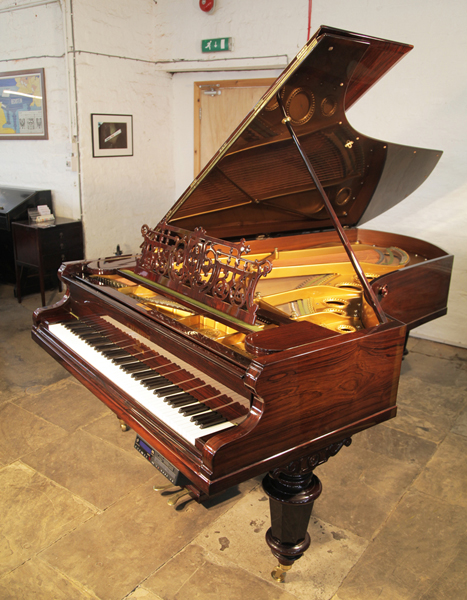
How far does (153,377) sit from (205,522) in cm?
85

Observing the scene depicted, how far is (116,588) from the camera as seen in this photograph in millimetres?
1860

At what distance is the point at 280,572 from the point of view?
1.90m

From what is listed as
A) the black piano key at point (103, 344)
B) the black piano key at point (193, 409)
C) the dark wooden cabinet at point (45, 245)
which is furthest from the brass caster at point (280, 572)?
the dark wooden cabinet at point (45, 245)

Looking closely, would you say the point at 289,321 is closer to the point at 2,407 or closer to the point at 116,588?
the point at 116,588

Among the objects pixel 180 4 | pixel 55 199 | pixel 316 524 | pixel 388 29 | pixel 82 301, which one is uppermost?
pixel 180 4

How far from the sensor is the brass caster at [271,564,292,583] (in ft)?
6.22

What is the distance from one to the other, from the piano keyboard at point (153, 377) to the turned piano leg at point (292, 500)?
296mm

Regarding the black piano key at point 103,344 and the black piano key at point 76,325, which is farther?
the black piano key at point 76,325

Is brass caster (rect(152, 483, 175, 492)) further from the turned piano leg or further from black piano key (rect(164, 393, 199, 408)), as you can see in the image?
black piano key (rect(164, 393, 199, 408))

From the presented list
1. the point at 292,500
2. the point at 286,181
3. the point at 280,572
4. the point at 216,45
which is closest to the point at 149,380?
the point at 292,500

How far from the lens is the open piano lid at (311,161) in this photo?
1977mm

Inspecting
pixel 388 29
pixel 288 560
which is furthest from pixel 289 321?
pixel 388 29

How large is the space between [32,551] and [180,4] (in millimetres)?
5299

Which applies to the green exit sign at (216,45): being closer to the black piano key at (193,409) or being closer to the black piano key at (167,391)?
the black piano key at (167,391)
